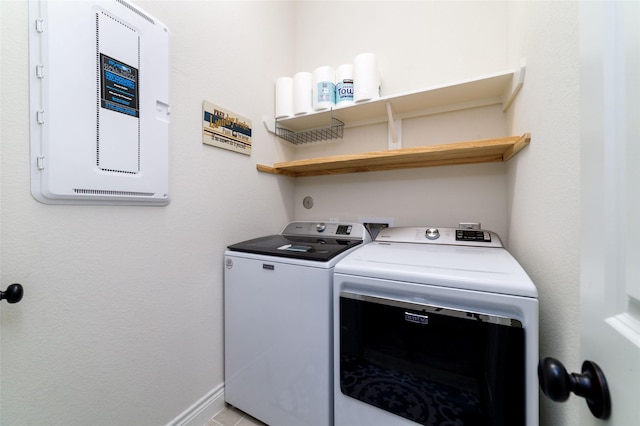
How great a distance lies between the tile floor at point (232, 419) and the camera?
1.31 metres

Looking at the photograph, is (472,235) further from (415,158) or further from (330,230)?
(330,230)

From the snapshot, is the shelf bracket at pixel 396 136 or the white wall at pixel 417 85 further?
the shelf bracket at pixel 396 136

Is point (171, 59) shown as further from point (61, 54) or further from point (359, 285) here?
point (359, 285)

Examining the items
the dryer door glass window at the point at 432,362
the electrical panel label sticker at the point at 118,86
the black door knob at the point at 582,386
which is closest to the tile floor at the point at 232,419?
the dryer door glass window at the point at 432,362

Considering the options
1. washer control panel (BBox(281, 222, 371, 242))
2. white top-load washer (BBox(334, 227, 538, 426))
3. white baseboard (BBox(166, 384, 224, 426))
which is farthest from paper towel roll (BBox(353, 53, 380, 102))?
white baseboard (BBox(166, 384, 224, 426))

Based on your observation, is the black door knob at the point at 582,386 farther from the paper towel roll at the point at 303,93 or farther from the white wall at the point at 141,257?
the paper towel roll at the point at 303,93

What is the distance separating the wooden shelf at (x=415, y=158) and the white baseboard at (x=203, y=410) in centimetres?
140

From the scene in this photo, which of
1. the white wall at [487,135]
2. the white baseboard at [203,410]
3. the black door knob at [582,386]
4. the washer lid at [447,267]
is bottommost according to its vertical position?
the white baseboard at [203,410]

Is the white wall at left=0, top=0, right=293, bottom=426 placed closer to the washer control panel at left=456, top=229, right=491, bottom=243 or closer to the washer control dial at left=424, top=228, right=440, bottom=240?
the washer control dial at left=424, top=228, right=440, bottom=240

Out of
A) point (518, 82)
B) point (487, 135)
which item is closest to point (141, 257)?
point (518, 82)

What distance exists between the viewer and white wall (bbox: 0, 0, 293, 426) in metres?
0.75

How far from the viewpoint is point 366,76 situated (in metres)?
1.53

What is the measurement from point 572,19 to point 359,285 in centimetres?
106

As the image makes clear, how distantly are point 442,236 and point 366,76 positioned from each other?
110 centimetres
